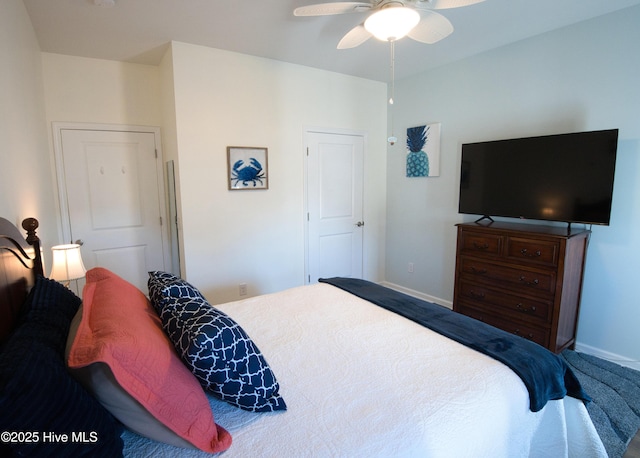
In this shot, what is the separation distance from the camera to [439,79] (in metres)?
3.61

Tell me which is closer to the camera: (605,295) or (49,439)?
(49,439)

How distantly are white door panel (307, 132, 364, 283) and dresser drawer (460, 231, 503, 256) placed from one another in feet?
4.72

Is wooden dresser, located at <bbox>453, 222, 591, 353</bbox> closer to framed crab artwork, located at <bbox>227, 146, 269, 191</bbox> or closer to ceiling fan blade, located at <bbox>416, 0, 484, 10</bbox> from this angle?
ceiling fan blade, located at <bbox>416, 0, 484, 10</bbox>

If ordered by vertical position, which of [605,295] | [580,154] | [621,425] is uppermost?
[580,154]

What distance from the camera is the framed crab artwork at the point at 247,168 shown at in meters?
3.27

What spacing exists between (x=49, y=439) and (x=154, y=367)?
10.8 inches

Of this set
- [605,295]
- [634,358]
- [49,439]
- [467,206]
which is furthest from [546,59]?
[49,439]

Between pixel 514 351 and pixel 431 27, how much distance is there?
1858 mm

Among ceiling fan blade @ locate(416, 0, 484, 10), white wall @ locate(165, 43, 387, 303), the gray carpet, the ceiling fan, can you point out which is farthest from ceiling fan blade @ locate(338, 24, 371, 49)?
the gray carpet

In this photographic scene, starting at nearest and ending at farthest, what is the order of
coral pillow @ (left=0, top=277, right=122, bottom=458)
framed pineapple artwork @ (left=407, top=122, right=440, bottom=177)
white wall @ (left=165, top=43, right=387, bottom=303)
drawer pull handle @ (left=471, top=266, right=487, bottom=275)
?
1. coral pillow @ (left=0, top=277, right=122, bottom=458)
2. drawer pull handle @ (left=471, top=266, right=487, bottom=275)
3. white wall @ (left=165, top=43, right=387, bottom=303)
4. framed pineapple artwork @ (left=407, top=122, right=440, bottom=177)

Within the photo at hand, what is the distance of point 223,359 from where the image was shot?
3.44ft

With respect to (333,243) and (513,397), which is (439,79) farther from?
(513,397)

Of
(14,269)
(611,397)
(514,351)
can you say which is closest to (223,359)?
(14,269)

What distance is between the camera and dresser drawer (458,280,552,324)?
2.57 metres
